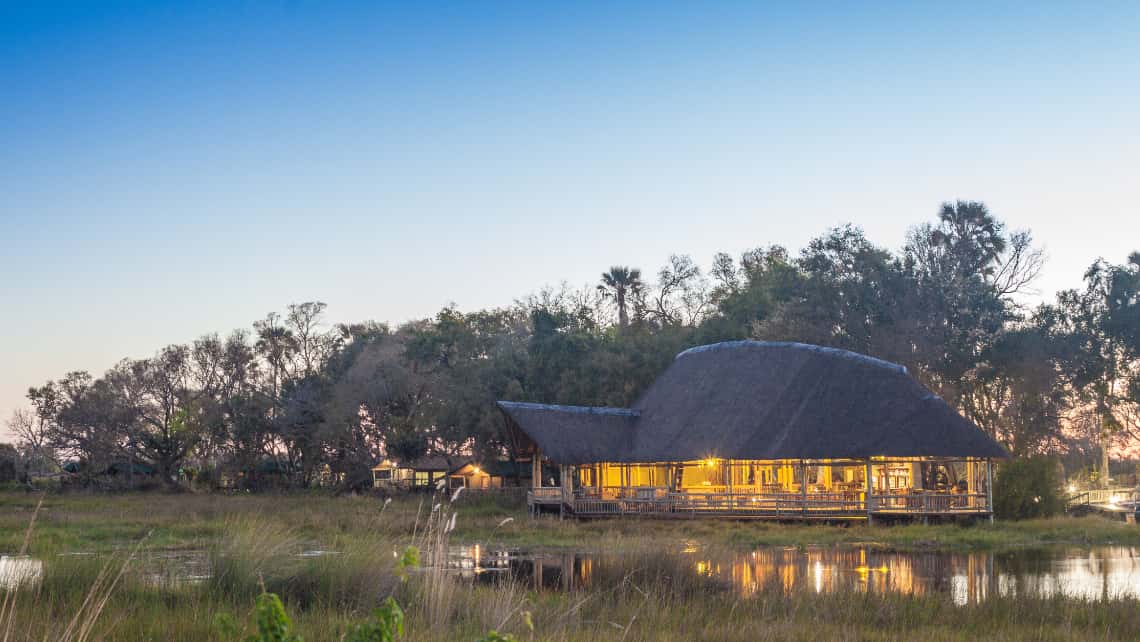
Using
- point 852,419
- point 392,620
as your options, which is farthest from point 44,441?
point 392,620

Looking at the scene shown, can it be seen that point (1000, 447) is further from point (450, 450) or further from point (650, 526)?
point (450, 450)

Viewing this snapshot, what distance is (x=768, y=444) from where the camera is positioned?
3925cm

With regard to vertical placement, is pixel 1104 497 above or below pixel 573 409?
below

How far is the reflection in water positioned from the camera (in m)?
16.9

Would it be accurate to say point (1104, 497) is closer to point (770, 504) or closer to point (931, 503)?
point (931, 503)

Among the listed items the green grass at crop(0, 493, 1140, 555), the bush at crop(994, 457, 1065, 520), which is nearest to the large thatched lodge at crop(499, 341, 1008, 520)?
the bush at crop(994, 457, 1065, 520)

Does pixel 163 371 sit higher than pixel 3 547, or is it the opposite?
pixel 163 371

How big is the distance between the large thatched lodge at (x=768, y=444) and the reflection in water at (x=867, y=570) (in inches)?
354

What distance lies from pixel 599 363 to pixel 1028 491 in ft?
72.1

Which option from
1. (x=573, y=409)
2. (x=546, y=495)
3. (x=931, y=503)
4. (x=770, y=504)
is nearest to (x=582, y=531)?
(x=770, y=504)

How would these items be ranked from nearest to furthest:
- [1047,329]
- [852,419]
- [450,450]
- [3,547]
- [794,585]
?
[794,585] < [3,547] < [852,419] < [1047,329] < [450,450]

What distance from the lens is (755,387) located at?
143 feet

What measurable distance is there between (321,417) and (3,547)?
43.8 m

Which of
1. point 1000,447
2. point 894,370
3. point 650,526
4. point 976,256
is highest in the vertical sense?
point 976,256
